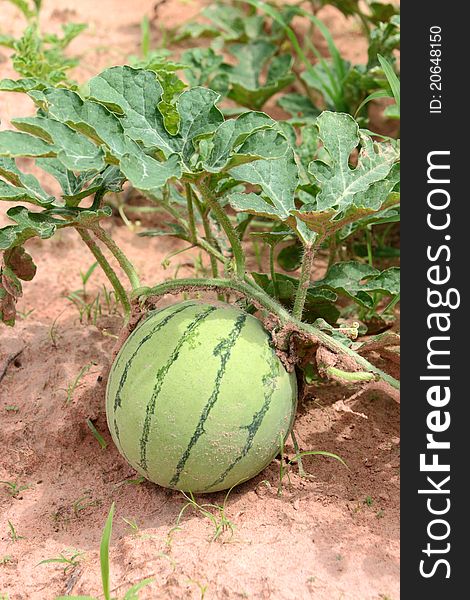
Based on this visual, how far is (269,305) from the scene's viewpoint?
2.42 meters

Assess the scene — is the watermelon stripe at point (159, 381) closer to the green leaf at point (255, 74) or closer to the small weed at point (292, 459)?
the small weed at point (292, 459)

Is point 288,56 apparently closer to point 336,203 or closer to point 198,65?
point 198,65

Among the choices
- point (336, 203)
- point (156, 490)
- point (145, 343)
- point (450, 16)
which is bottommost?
point (156, 490)

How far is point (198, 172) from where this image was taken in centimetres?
213

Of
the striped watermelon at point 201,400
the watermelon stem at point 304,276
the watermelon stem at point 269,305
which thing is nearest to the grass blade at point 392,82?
the watermelon stem at point 304,276

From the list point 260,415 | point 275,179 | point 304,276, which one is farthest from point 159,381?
point 275,179

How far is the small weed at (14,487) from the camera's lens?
2629mm

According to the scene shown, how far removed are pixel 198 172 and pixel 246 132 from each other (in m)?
0.16

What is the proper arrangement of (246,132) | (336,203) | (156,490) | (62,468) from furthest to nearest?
(62,468), (156,490), (336,203), (246,132)

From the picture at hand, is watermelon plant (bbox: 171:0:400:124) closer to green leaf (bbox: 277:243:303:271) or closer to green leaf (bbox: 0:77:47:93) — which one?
green leaf (bbox: 277:243:303:271)

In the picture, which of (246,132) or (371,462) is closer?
(246,132)

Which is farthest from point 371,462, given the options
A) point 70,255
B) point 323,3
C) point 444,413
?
point 323,3

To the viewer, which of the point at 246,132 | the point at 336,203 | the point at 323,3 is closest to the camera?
the point at 246,132

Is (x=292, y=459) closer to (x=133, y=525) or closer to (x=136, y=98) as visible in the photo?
(x=133, y=525)
